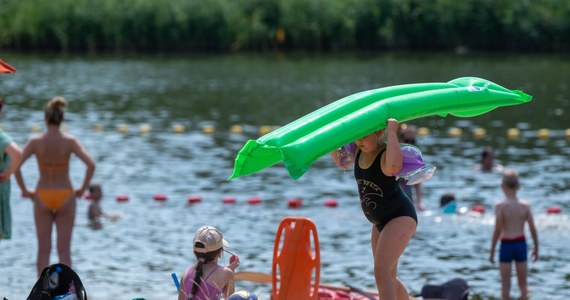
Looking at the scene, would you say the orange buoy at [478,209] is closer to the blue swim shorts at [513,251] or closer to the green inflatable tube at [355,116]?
the blue swim shorts at [513,251]

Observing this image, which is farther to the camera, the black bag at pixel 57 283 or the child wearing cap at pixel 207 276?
the black bag at pixel 57 283

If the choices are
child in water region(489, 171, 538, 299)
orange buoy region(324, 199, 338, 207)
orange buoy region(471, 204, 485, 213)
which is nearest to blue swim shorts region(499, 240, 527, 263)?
child in water region(489, 171, 538, 299)


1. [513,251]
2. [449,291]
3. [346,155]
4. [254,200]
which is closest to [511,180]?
[513,251]

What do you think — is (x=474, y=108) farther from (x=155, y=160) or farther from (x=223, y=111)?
(x=223, y=111)

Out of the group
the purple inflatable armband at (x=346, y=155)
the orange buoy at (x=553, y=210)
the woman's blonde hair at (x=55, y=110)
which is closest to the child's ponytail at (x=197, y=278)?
the purple inflatable armband at (x=346, y=155)

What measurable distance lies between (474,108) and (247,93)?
30.1 m

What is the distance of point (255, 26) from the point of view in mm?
60281

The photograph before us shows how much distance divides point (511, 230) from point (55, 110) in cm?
481

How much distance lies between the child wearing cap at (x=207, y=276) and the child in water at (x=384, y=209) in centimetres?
111

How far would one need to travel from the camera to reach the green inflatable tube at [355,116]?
811 cm

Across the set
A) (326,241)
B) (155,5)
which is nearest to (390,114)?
(326,241)

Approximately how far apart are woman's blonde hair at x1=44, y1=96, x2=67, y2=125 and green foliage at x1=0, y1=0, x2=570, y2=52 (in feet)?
159

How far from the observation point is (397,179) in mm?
8625

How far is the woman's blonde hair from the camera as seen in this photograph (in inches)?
451
